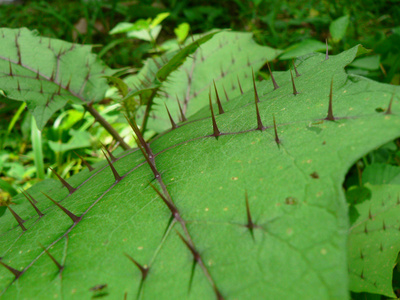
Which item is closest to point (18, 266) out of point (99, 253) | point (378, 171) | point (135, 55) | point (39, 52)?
point (99, 253)

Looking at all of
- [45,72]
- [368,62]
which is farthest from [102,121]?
[368,62]

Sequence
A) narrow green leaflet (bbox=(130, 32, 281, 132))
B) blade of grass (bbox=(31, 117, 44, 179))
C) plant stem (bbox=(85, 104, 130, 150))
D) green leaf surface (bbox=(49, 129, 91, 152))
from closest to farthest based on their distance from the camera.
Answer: plant stem (bbox=(85, 104, 130, 150)) → narrow green leaflet (bbox=(130, 32, 281, 132)) → blade of grass (bbox=(31, 117, 44, 179)) → green leaf surface (bbox=(49, 129, 91, 152))

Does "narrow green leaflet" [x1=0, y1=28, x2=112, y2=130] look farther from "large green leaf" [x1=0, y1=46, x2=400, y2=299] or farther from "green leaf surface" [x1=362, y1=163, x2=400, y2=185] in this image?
"green leaf surface" [x1=362, y1=163, x2=400, y2=185]

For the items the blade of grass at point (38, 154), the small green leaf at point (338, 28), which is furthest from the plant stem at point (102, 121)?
the small green leaf at point (338, 28)

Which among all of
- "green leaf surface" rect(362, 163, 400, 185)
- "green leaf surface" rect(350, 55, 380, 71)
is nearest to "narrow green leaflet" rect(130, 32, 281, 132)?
"green leaf surface" rect(350, 55, 380, 71)

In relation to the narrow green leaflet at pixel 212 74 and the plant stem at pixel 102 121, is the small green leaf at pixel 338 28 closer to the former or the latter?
the narrow green leaflet at pixel 212 74

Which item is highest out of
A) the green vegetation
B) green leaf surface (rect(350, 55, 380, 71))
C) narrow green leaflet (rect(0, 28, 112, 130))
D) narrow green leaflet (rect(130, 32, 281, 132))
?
narrow green leaflet (rect(0, 28, 112, 130))

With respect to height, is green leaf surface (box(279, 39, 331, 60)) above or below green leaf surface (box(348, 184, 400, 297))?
above

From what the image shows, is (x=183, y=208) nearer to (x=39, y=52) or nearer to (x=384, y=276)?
(x=384, y=276)
